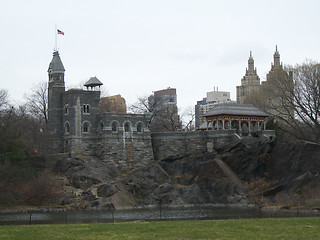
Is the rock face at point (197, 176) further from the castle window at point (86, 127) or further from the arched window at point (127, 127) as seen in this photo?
the arched window at point (127, 127)

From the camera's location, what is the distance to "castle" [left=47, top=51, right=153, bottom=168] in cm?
7850

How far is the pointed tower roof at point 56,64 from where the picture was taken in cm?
7994

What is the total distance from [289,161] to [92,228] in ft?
135

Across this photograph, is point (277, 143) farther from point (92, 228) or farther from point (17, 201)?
point (92, 228)

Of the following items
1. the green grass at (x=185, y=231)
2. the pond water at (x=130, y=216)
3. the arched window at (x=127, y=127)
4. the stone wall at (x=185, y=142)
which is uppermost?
the arched window at (x=127, y=127)

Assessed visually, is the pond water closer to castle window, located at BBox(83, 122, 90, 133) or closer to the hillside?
the hillside

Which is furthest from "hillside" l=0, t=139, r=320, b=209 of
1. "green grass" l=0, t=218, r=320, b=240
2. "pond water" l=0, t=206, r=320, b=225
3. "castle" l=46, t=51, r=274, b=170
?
"green grass" l=0, t=218, r=320, b=240

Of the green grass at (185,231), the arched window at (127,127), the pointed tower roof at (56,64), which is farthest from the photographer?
the arched window at (127,127)

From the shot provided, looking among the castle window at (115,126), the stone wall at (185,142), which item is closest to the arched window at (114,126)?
the castle window at (115,126)

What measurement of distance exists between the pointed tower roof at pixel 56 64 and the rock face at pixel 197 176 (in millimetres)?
13525

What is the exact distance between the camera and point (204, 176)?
7319cm

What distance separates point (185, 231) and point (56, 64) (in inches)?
2045

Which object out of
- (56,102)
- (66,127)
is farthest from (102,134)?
(56,102)

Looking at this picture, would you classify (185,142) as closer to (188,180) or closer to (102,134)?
(188,180)
